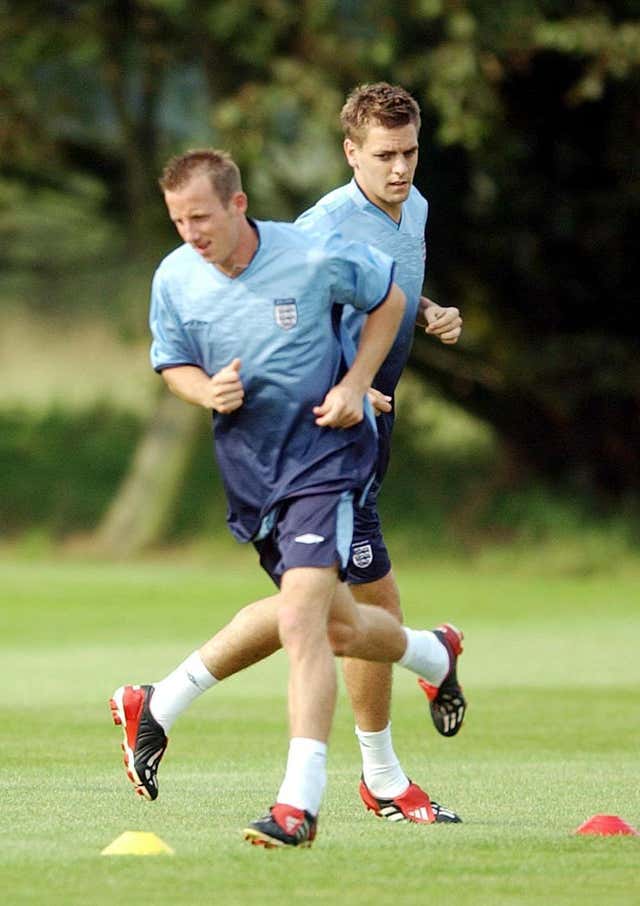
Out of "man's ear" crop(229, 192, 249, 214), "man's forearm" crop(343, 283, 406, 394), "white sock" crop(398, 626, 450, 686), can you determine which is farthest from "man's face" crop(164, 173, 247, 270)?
"white sock" crop(398, 626, 450, 686)

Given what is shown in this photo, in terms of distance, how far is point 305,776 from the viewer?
648 cm

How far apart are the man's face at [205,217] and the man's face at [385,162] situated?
115cm

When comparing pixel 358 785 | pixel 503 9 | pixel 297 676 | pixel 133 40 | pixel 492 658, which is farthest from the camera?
pixel 133 40

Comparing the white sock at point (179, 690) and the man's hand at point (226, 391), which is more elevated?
the man's hand at point (226, 391)

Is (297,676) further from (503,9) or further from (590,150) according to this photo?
(590,150)

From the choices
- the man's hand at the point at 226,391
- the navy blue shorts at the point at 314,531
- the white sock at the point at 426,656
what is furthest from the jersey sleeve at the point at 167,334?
the white sock at the point at 426,656

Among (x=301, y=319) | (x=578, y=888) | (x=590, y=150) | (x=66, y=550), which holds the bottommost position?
(x=66, y=550)

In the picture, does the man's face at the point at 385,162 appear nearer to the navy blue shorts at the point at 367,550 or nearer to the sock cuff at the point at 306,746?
the navy blue shorts at the point at 367,550

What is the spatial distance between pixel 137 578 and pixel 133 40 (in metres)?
8.16

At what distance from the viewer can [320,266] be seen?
271 inches

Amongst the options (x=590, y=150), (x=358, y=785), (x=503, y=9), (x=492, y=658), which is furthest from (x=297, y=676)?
(x=590, y=150)

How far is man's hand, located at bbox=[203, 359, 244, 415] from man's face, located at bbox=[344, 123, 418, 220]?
1.38 m

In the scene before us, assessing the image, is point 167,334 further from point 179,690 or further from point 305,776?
point 305,776

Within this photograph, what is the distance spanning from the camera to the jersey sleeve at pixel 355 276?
6.92 m
